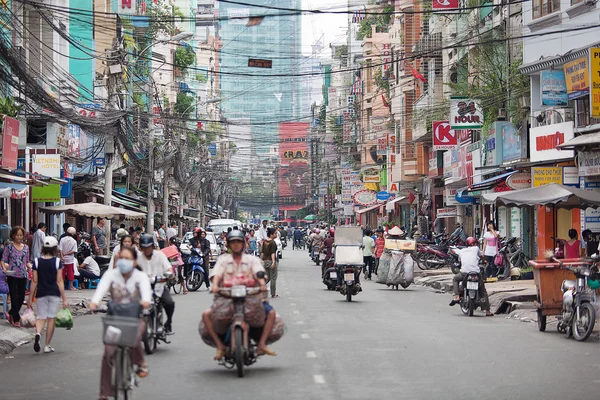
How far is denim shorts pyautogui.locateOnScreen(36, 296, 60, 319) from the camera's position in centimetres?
1364

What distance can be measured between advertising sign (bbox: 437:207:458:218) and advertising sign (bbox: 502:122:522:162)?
43.1 feet

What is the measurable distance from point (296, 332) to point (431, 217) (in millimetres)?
39415

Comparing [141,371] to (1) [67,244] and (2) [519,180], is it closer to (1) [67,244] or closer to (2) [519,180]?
(1) [67,244]

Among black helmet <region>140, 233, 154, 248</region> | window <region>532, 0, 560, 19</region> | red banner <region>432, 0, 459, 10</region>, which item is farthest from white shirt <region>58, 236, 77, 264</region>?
red banner <region>432, 0, 459, 10</region>

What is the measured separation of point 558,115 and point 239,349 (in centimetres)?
2058

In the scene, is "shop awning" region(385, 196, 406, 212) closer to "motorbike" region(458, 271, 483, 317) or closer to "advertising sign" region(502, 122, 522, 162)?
"advertising sign" region(502, 122, 522, 162)

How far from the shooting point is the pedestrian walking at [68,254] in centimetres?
2642

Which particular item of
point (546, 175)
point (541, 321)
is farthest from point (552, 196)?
point (546, 175)

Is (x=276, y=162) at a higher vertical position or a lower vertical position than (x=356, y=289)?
higher

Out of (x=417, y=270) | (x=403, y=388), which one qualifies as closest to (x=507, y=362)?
(x=403, y=388)

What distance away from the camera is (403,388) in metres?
10.4

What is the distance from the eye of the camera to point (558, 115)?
29.3 meters

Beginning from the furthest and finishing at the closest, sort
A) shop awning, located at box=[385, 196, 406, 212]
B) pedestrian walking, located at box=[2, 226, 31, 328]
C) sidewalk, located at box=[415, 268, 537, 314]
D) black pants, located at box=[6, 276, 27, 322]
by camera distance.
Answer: shop awning, located at box=[385, 196, 406, 212] → sidewalk, located at box=[415, 268, 537, 314] → black pants, located at box=[6, 276, 27, 322] → pedestrian walking, located at box=[2, 226, 31, 328]

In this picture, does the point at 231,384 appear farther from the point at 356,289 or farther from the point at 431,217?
the point at 431,217
